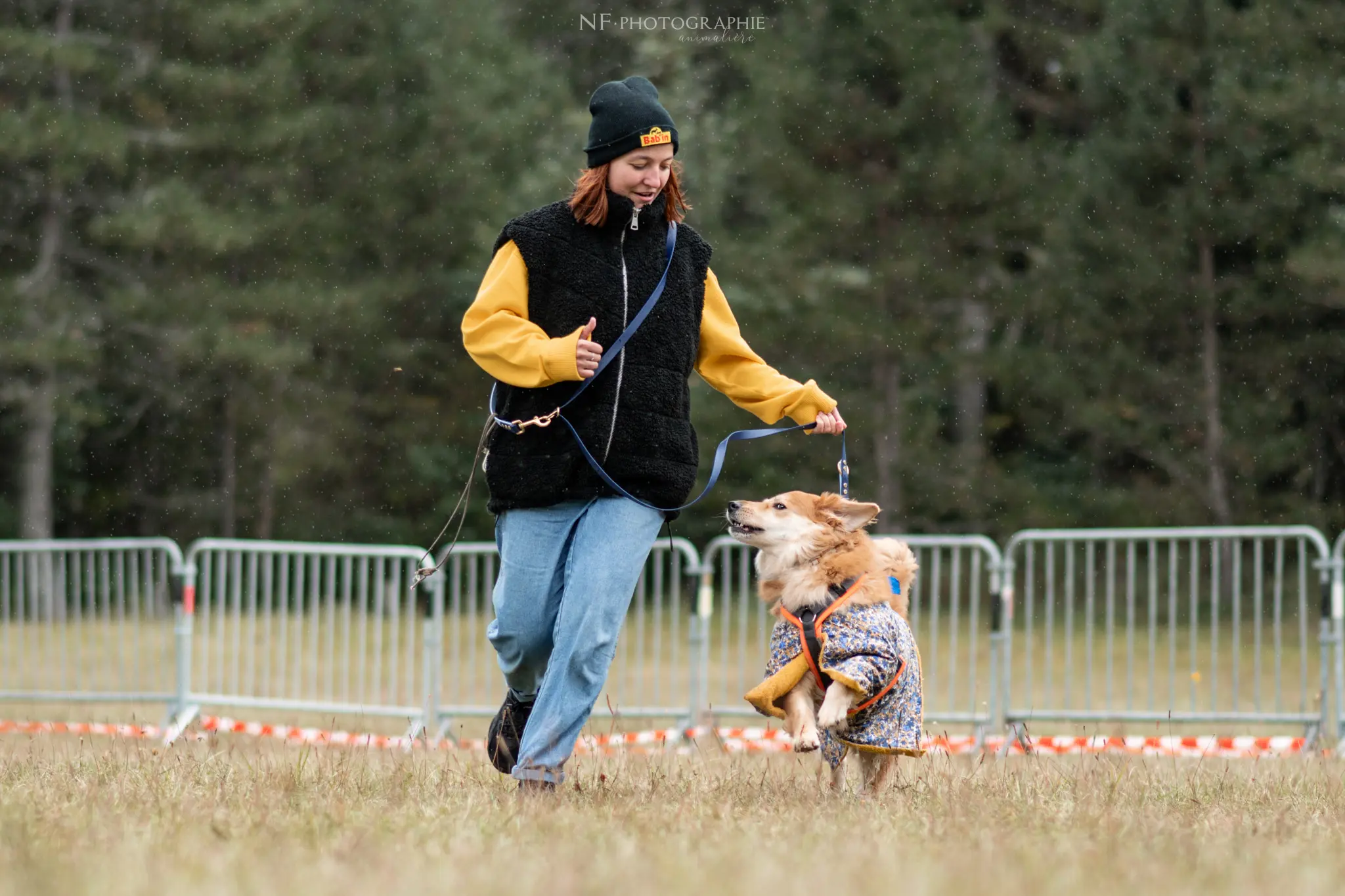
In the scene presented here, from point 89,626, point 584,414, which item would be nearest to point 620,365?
point 584,414

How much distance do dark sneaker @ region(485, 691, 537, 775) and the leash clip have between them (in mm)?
866

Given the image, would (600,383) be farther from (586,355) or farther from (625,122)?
(625,122)

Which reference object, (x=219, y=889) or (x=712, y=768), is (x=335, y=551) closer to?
(x=712, y=768)

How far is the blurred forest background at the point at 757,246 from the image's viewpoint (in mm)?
17938

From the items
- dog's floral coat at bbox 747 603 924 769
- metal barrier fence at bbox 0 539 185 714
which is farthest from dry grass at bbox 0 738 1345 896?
metal barrier fence at bbox 0 539 185 714

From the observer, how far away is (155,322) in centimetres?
2172

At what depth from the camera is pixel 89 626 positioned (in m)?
11.7

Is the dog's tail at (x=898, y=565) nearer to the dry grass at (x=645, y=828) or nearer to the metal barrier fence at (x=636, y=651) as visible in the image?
the dry grass at (x=645, y=828)

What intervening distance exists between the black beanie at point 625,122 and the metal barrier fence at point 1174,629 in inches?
123

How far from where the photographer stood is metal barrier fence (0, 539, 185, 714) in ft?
34.3

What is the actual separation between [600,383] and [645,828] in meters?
1.37

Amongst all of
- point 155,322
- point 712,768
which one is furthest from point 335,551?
point 155,322

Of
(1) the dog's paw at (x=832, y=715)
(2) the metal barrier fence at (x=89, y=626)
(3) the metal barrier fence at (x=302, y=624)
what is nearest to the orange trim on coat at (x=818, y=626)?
(1) the dog's paw at (x=832, y=715)

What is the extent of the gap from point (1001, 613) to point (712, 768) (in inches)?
163
